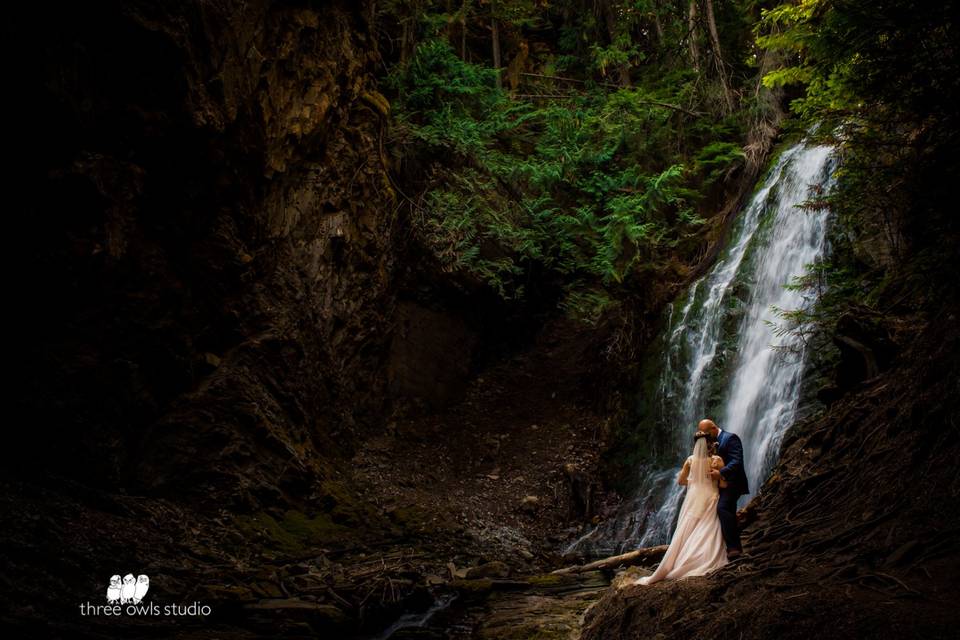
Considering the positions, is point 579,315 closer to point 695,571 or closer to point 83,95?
point 695,571

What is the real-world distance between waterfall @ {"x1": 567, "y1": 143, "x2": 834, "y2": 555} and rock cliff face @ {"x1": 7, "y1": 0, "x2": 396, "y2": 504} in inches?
226

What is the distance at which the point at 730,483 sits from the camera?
5953 millimetres

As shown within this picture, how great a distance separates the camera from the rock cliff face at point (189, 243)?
7098 millimetres

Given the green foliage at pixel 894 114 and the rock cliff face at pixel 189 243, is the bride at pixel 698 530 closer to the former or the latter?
the green foliage at pixel 894 114

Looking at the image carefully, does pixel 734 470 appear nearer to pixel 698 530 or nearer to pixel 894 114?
pixel 698 530

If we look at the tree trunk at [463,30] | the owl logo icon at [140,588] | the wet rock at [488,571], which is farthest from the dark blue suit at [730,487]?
the tree trunk at [463,30]

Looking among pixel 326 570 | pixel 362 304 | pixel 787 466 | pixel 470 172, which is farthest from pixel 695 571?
pixel 470 172

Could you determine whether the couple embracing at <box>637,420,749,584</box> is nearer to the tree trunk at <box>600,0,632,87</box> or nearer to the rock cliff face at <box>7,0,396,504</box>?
the rock cliff face at <box>7,0,396,504</box>

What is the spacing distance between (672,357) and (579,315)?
11.0 ft

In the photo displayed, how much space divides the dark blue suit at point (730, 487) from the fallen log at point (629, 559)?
2.26 m

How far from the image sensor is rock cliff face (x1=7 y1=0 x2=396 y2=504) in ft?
23.3

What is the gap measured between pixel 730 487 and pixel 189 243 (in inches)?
304

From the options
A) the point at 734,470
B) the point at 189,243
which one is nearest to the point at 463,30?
the point at 189,243

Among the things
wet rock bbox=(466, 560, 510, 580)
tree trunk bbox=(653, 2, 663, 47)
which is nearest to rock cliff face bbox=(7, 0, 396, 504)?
wet rock bbox=(466, 560, 510, 580)
